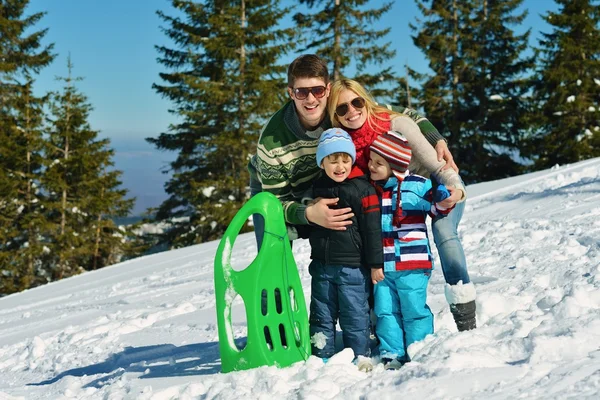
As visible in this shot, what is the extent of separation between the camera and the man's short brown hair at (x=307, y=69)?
113 inches

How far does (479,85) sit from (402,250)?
2059cm

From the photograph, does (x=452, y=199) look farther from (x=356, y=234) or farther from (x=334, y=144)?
(x=334, y=144)

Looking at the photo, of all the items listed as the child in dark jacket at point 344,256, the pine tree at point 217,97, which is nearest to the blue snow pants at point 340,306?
the child in dark jacket at point 344,256

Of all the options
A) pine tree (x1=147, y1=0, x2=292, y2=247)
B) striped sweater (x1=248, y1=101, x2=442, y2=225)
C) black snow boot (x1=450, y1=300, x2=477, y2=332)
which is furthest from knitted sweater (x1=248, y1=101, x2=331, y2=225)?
pine tree (x1=147, y1=0, x2=292, y2=247)

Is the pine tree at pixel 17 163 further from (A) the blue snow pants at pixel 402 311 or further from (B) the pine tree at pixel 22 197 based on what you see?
(A) the blue snow pants at pixel 402 311

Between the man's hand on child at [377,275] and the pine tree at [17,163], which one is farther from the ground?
the pine tree at [17,163]

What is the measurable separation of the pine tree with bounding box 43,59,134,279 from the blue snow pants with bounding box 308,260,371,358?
17.0m

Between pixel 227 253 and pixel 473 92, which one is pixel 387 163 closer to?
pixel 227 253

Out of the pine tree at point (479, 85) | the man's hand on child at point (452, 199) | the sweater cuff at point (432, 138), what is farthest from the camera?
the pine tree at point (479, 85)

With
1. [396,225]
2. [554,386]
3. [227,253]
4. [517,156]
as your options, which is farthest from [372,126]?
[517,156]

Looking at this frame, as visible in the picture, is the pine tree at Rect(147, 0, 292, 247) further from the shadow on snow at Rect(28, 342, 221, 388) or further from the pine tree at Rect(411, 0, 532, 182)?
the shadow on snow at Rect(28, 342, 221, 388)

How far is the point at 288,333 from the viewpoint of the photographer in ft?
9.14

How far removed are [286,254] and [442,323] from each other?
1.13m

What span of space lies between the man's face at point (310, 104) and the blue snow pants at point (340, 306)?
0.76 meters
